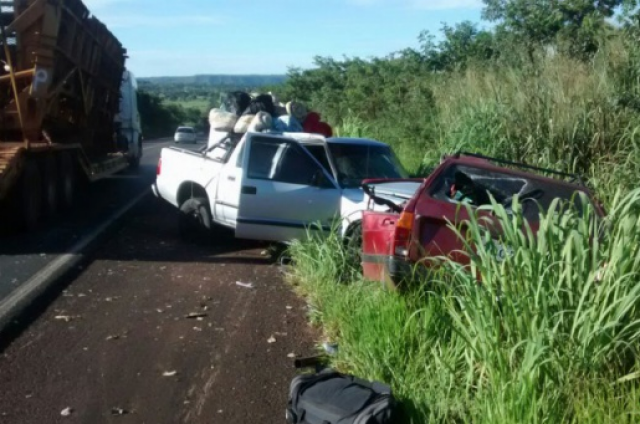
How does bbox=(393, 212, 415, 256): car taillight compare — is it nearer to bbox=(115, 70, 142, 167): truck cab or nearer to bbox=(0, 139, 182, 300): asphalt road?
bbox=(0, 139, 182, 300): asphalt road

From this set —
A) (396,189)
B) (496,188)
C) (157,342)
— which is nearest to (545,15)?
(396,189)

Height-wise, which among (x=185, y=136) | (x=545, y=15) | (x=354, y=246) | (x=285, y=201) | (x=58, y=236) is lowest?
(x=185, y=136)

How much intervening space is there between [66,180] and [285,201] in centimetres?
657

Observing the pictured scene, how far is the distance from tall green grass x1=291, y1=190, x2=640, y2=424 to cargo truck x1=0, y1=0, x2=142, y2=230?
835cm

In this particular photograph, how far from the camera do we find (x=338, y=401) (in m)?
5.60

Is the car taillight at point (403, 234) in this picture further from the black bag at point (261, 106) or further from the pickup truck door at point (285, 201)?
the black bag at point (261, 106)

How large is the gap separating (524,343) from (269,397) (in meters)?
2.07

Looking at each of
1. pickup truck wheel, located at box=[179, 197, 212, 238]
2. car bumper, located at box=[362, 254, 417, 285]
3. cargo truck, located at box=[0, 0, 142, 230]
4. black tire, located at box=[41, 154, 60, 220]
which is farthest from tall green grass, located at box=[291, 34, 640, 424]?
black tire, located at box=[41, 154, 60, 220]

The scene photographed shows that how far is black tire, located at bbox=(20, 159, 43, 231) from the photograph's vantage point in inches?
562

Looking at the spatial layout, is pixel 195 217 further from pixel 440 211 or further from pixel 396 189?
pixel 440 211

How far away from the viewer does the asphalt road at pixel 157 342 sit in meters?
6.55

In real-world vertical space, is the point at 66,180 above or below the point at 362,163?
below

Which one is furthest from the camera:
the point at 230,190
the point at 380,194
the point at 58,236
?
the point at 58,236

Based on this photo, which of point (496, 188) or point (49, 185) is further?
point (49, 185)
